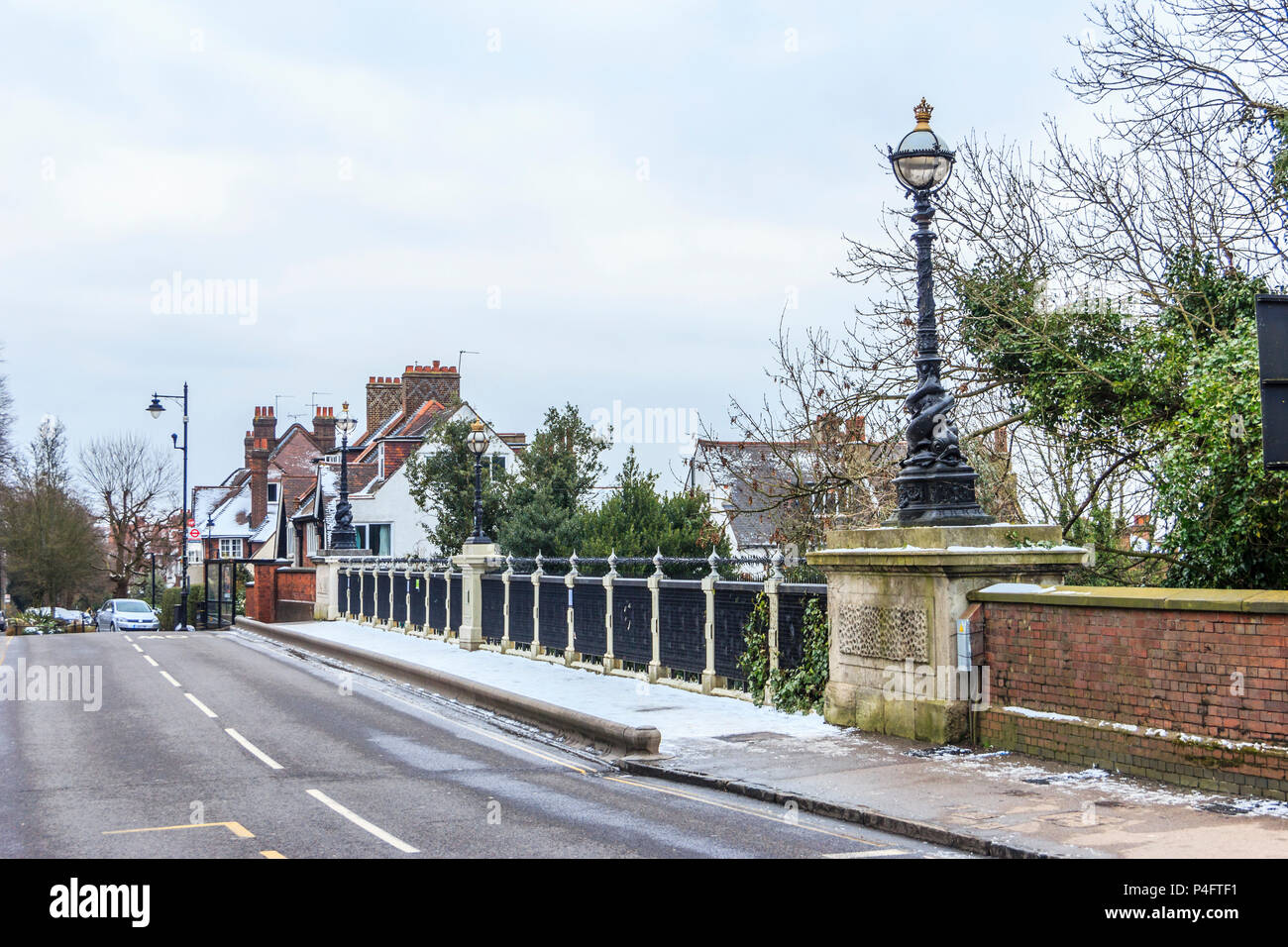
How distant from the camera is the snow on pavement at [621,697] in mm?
12906

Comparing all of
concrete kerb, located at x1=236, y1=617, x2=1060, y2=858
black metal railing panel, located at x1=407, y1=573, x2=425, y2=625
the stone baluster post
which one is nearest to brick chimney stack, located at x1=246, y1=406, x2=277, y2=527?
black metal railing panel, located at x1=407, y1=573, x2=425, y2=625

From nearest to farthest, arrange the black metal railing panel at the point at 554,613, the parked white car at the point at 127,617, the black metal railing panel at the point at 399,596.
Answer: the black metal railing panel at the point at 554,613
the black metal railing panel at the point at 399,596
the parked white car at the point at 127,617

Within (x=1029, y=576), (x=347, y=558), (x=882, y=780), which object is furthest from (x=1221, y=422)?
(x=347, y=558)

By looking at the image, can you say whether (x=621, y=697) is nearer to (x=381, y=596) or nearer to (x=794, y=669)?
(x=794, y=669)

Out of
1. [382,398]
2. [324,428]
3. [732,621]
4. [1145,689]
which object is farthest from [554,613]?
[324,428]

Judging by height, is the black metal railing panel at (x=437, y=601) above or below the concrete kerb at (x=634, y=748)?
above

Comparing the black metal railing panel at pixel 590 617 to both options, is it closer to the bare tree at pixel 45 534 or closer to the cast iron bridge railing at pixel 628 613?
the cast iron bridge railing at pixel 628 613

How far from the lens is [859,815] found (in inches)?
334

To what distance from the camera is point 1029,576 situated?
1118cm

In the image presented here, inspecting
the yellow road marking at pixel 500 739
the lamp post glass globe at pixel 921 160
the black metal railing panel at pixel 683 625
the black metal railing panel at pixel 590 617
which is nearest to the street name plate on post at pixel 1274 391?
the lamp post glass globe at pixel 921 160

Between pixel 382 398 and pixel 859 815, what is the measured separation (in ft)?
177

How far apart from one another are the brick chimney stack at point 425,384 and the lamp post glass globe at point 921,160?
44.6 metres

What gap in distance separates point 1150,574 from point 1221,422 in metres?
4.87
